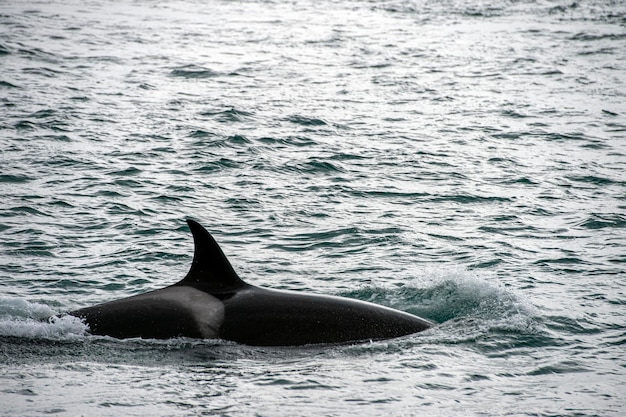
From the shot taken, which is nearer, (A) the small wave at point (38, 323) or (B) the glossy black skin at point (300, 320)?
(B) the glossy black skin at point (300, 320)

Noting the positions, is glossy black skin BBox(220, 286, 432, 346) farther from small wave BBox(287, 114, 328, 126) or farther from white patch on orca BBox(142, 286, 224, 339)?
small wave BBox(287, 114, 328, 126)

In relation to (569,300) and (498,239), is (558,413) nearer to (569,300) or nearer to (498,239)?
(569,300)

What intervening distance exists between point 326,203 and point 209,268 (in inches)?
329

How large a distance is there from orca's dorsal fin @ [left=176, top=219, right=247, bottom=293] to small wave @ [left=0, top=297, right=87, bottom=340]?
150 centimetres

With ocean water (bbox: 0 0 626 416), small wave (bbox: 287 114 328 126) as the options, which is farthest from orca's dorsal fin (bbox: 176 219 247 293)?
small wave (bbox: 287 114 328 126)

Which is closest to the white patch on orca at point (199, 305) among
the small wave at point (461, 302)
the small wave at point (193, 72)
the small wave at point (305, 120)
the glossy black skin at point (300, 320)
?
the glossy black skin at point (300, 320)

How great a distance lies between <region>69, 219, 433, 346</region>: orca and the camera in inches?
485

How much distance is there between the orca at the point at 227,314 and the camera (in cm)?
1233

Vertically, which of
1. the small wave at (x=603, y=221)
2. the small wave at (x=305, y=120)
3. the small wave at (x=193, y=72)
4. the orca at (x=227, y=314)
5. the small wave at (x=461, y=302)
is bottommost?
the small wave at (x=603, y=221)

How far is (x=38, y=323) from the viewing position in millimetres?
13070

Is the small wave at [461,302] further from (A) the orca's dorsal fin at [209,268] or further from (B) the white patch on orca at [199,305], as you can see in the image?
(B) the white patch on orca at [199,305]

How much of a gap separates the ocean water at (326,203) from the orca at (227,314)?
21 cm

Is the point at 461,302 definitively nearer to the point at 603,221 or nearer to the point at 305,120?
the point at 603,221

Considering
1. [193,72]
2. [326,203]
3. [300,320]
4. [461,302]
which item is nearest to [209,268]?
[300,320]
